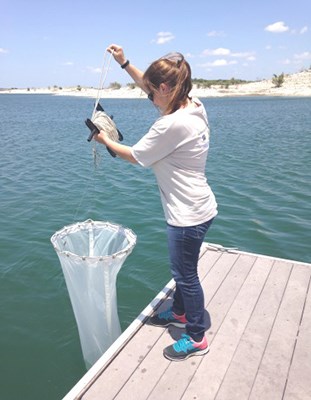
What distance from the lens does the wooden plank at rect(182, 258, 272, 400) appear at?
2758 millimetres

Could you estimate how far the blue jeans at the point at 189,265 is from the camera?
2.78 meters

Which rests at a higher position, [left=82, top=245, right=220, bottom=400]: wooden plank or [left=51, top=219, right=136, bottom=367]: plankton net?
[left=51, top=219, right=136, bottom=367]: plankton net

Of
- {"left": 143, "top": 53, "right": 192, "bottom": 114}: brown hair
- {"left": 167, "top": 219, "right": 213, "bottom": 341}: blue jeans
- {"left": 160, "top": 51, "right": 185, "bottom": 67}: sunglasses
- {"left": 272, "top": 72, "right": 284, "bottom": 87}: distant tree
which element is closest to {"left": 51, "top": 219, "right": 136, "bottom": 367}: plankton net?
{"left": 167, "top": 219, "right": 213, "bottom": 341}: blue jeans

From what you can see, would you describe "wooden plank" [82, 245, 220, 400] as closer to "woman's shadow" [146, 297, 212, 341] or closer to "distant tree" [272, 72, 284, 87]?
"woman's shadow" [146, 297, 212, 341]

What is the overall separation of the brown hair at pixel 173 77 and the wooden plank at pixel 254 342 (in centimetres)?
202

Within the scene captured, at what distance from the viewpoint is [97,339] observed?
342 cm


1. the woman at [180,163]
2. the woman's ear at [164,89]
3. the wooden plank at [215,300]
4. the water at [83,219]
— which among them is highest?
the woman's ear at [164,89]

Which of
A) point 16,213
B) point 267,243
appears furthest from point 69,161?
point 267,243

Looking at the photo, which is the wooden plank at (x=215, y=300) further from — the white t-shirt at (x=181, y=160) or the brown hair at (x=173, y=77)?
the brown hair at (x=173, y=77)

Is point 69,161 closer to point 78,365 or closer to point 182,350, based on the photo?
point 78,365

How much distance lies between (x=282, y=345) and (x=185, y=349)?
2.75 feet

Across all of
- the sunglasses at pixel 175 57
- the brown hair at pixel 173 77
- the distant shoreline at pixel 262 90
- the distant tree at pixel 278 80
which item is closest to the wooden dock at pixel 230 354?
the brown hair at pixel 173 77

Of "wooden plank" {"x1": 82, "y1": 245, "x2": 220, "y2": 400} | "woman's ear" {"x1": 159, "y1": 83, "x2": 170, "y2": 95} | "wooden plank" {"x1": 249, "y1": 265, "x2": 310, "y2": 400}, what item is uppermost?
"woman's ear" {"x1": 159, "y1": 83, "x2": 170, "y2": 95}

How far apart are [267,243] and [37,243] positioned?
13.2 feet
